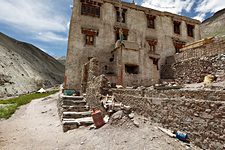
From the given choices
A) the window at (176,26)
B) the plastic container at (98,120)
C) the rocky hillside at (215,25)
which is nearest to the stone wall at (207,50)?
the window at (176,26)

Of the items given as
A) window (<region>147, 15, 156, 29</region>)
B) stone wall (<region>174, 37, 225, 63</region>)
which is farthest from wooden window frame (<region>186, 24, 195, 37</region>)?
stone wall (<region>174, 37, 225, 63</region>)

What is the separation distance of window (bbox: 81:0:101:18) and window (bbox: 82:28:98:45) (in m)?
2.19

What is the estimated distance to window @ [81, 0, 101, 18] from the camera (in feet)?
68.3

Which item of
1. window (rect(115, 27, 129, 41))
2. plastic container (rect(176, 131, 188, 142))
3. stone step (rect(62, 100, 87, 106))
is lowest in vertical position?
plastic container (rect(176, 131, 188, 142))

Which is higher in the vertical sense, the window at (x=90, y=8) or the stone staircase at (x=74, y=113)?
the window at (x=90, y=8)

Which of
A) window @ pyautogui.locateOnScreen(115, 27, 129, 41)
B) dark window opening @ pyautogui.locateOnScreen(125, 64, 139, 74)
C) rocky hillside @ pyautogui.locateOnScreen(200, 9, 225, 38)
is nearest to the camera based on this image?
dark window opening @ pyautogui.locateOnScreen(125, 64, 139, 74)

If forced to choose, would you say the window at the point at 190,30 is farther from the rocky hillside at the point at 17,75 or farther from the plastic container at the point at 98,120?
the rocky hillside at the point at 17,75

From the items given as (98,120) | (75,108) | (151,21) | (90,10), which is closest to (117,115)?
(98,120)

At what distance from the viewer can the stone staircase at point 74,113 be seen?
8.91 meters

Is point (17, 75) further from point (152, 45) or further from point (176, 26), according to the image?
point (176, 26)

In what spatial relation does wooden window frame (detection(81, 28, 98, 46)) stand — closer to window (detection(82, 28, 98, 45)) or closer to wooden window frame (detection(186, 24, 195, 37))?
window (detection(82, 28, 98, 45))

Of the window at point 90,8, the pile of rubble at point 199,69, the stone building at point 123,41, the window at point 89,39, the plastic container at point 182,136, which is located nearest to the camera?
the plastic container at point 182,136

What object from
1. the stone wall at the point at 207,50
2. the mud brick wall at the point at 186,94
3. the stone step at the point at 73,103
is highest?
the stone wall at the point at 207,50

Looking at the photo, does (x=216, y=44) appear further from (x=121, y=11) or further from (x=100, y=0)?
(x=100, y=0)
